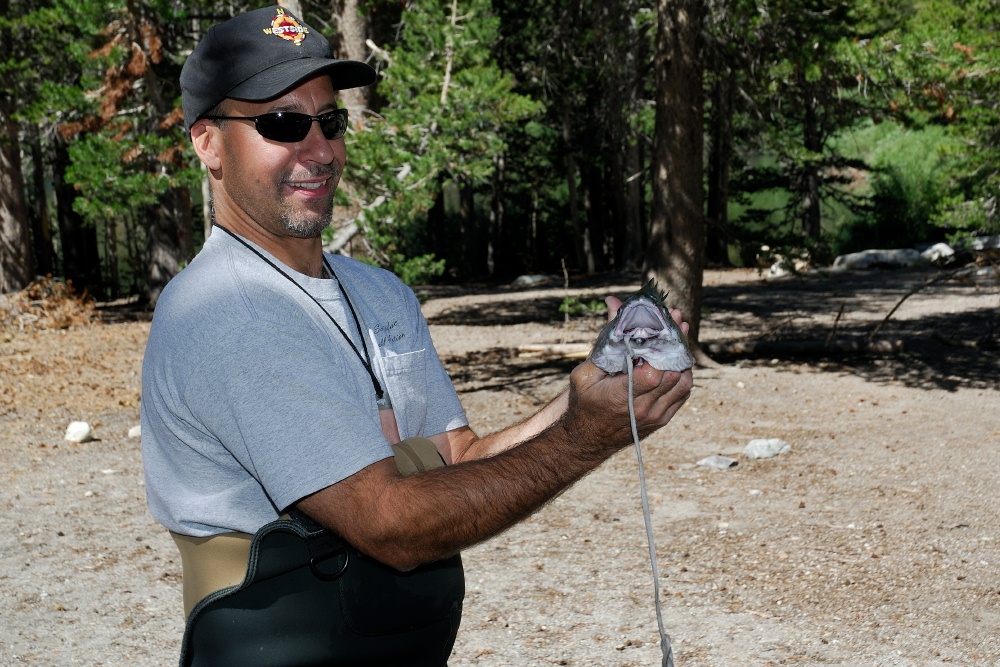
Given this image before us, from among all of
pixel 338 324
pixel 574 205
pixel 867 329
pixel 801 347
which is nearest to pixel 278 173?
pixel 338 324

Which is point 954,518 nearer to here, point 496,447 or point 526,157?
point 496,447

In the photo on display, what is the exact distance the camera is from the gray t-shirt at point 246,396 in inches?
62.7

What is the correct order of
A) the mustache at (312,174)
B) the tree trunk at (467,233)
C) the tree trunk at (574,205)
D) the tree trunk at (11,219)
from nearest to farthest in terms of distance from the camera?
the mustache at (312,174) → the tree trunk at (11,219) → the tree trunk at (574,205) → the tree trunk at (467,233)

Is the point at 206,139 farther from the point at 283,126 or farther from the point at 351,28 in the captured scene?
the point at 351,28

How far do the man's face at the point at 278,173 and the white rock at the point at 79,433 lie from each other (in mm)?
8035

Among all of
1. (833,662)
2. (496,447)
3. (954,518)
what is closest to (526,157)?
(954,518)

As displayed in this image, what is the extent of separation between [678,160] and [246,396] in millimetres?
9546

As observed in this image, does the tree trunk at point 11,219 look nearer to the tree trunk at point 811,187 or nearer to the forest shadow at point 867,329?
the forest shadow at point 867,329

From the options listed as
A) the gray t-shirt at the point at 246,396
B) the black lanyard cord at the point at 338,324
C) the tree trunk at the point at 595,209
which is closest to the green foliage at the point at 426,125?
the black lanyard cord at the point at 338,324

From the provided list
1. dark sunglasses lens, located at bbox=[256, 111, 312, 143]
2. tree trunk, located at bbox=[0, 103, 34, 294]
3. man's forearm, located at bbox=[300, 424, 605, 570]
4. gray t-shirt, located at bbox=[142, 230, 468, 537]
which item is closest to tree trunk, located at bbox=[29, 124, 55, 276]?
tree trunk, located at bbox=[0, 103, 34, 294]

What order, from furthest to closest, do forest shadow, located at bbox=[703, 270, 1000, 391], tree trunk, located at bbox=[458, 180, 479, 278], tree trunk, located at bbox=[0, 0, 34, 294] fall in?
tree trunk, located at bbox=[458, 180, 479, 278] → tree trunk, located at bbox=[0, 0, 34, 294] → forest shadow, located at bbox=[703, 270, 1000, 391]

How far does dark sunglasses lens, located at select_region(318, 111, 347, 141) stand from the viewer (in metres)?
2.03

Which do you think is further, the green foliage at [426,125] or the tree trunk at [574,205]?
the tree trunk at [574,205]

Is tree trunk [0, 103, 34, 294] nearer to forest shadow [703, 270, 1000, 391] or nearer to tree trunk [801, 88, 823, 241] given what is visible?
forest shadow [703, 270, 1000, 391]
